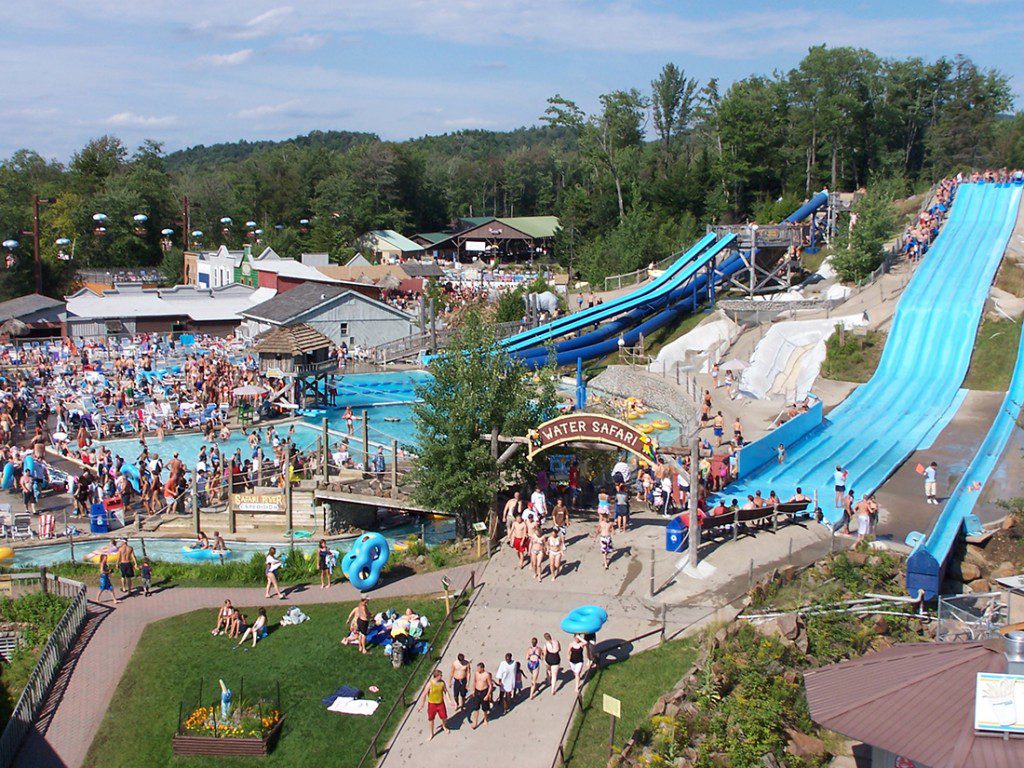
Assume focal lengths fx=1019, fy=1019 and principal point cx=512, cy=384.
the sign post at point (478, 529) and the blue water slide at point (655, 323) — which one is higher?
the blue water slide at point (655, 323)

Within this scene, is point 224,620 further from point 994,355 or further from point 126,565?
point 994,355

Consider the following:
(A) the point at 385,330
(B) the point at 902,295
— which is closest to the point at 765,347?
(B) the point at 902,295

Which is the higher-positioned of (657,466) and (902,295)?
(902,295)

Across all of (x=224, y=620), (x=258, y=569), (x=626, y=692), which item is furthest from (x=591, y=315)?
(x=626, y=692)

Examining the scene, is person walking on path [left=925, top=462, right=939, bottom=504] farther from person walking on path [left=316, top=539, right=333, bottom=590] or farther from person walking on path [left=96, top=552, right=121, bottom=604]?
person walking on path [left=96, top=552, right=121, bottom=604]

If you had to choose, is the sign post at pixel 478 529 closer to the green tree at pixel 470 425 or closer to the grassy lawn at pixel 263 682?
the green tree at pixel 470 425

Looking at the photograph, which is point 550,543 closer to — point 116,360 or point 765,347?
point 765,347

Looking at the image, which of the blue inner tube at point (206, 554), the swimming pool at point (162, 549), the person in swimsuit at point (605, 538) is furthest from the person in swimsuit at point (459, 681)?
the blue inner tube at point (206, 554)
